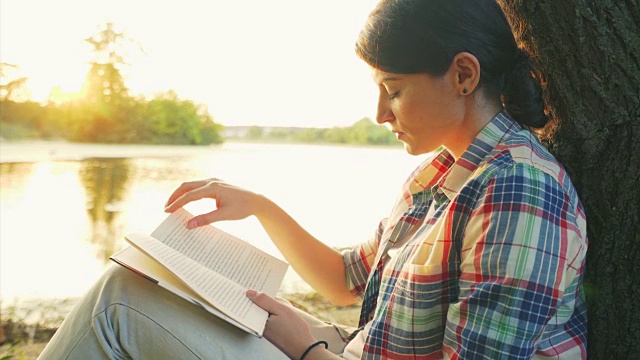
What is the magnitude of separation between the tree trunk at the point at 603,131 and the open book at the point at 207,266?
0.61 metres

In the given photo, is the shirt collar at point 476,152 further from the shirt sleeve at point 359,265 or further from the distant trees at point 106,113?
the distant trees at point 106,113

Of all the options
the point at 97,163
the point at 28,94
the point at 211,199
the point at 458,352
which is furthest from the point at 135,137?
the point at 458,352

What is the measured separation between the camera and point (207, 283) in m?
1.01

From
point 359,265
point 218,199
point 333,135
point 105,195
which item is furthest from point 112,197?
point 359,265

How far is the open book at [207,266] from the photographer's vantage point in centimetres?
95

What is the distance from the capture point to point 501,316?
800 mm

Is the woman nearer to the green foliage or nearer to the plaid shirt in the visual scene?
the plaid shirt

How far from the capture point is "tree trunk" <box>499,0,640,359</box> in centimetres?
98

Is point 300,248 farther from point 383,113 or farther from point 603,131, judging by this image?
point 603,131

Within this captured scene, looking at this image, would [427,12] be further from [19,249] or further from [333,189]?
[333,189]

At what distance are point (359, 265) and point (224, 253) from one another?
1.09 ft

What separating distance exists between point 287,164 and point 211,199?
2003 mm

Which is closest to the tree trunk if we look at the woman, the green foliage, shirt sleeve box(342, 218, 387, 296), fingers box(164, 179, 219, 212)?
the woman

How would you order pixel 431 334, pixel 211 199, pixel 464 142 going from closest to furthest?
Result: pixel 431 334 → pixel 464 142 → pixel 211 199
